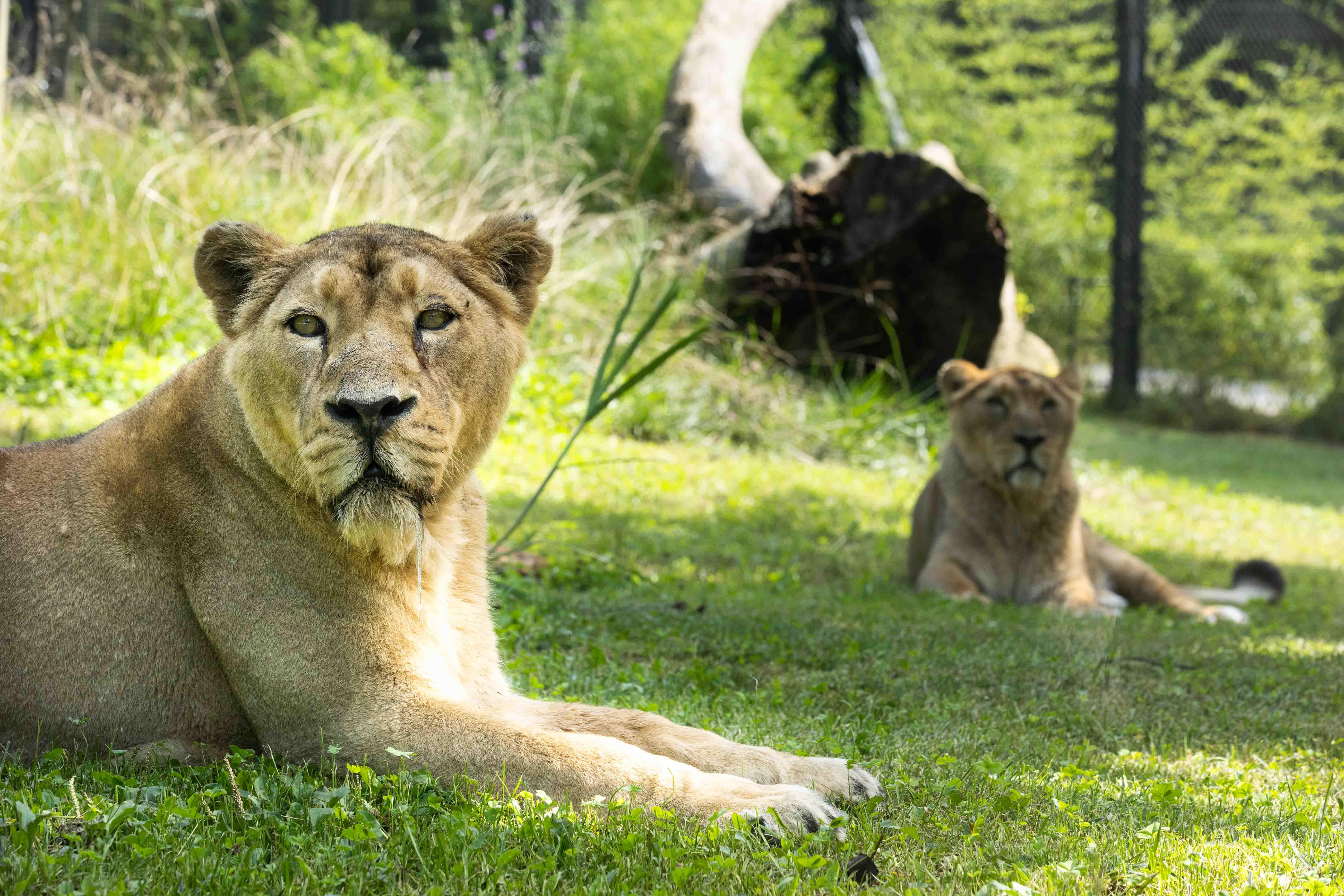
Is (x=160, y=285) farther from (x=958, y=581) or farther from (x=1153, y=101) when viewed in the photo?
(x=1153, y=101)

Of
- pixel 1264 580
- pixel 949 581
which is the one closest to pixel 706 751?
pixel 949 581

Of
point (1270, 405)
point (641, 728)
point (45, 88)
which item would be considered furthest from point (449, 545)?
point (1270, 405)

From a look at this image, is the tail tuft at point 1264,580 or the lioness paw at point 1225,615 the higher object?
the tail tuft at point 1264,580

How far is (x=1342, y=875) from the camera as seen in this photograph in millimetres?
2738

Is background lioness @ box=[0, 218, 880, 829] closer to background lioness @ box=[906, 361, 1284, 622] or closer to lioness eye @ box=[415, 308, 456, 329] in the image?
lioness eye @ box=[415, 308, 456, 329]

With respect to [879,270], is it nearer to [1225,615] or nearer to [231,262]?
[1225,615]

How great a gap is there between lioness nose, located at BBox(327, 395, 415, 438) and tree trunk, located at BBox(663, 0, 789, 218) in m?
9.67

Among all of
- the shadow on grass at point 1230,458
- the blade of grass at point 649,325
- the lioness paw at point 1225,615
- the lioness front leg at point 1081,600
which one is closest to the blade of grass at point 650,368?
the blade of grass at point 649,325

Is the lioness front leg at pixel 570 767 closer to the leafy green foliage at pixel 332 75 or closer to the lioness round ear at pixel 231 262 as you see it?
the lioness round ear at pixel 231 262

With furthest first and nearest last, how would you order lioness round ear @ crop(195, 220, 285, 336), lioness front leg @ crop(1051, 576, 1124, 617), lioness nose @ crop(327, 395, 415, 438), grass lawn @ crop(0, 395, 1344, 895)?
lioness front leg @ crop(1051, 576, 1124, 617), lioness round ear @ crop(195, 220, 285, 336), lioness nose @ crop(327, 395, 415, 438), grass lawn @ crop(0, 395, 1344, 895)

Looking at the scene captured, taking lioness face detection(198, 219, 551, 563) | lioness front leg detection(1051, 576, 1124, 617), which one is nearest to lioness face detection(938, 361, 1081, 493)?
lioness front leg detection(1051, 576, 1124, 617)

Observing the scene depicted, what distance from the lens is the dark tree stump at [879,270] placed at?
36.2ft

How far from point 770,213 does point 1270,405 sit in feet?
27.0

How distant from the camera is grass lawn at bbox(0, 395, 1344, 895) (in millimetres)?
2588
